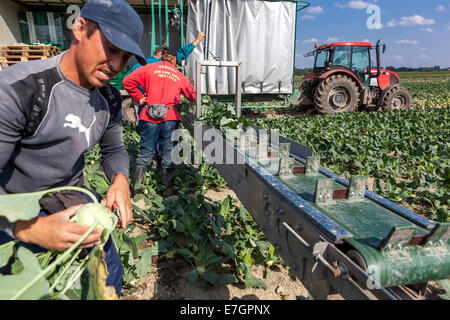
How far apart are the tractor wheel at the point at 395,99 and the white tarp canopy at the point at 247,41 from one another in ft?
16.2

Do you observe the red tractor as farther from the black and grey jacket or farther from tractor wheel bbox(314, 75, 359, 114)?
the black and grey jacket

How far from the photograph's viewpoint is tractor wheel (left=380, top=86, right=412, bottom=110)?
12.0 m

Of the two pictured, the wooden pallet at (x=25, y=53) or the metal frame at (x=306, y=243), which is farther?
the wooden pallet at (x=25, y=53)

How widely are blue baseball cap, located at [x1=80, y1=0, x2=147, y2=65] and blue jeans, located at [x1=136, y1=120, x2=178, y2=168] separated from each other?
122 inches

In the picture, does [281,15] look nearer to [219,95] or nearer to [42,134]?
[219,95]

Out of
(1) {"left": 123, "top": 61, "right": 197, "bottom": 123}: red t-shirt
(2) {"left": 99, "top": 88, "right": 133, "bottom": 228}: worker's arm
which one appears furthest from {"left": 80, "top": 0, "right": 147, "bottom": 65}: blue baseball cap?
(1) {"left": 123, "top": 61, "right": 197, "bottom": 123}: red t-shirt

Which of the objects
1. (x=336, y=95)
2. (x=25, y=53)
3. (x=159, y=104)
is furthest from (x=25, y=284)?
(x=336, y=95)

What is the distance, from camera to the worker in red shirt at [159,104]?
4.36 meters

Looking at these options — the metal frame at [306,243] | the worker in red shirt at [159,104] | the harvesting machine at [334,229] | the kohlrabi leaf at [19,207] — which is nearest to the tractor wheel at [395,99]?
the worker in red shirt at [159,104]

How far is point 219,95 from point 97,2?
8716 mm

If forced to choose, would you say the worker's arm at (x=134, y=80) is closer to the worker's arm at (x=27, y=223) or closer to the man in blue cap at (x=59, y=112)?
the man in blue cap at (x=59, y=112)

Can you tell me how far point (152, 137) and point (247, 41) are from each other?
633cm

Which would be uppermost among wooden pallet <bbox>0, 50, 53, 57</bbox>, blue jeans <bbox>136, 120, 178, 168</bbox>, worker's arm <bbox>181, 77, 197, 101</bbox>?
wooden pallet <bbox>0, 50, 53, 57</bbox>

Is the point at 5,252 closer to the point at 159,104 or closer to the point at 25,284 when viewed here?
the point at 25,284
